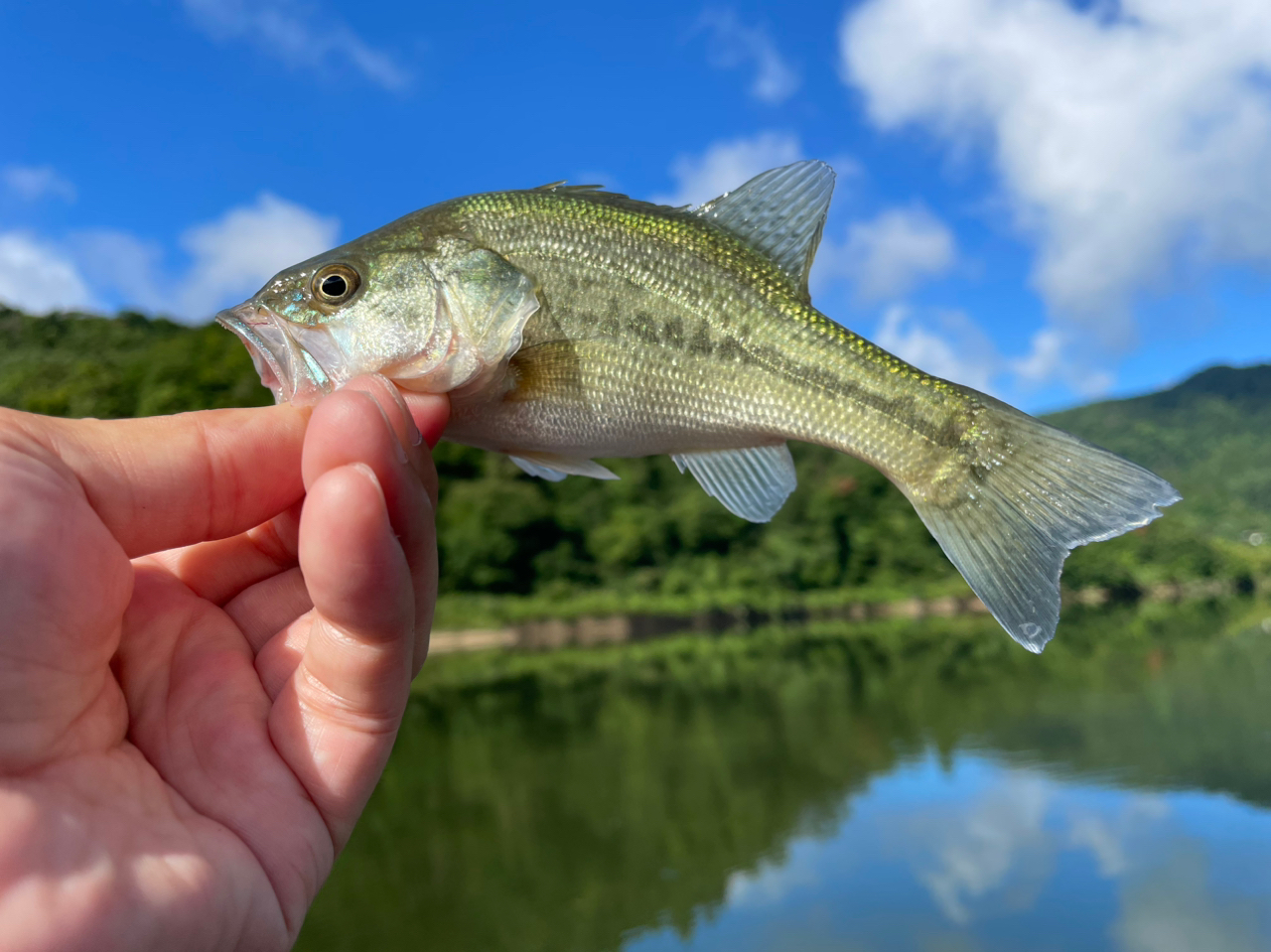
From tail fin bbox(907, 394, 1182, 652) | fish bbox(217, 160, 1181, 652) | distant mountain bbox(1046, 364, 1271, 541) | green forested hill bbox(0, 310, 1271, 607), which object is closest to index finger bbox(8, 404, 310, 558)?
fish bbox(217, 160, 1181, 652)

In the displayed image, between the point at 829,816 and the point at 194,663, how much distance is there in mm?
34925

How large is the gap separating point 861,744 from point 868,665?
2149 centimetres

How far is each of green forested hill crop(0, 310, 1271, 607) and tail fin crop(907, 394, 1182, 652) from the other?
7154 centimetres

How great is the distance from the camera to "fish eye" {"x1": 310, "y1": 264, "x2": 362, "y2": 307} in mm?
2809

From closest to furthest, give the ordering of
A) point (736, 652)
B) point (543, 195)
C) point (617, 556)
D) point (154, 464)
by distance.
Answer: point (154, 464), point (543, 195), point (736, 652), point (617, 556)

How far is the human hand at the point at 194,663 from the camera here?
1996 millimetres

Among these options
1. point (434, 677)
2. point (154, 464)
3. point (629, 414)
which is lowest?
point (434, 677)

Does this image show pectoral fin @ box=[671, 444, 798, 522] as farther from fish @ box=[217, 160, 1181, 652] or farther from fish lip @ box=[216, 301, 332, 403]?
fish lip @ box=[216, 301, 332, 403]

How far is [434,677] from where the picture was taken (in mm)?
63438

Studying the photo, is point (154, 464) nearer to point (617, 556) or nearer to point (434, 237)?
point (434, 237)

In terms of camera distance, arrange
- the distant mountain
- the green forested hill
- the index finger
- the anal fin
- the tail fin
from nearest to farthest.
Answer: the index finger
the tail fin
the anal fin
the green forested hill
the distant mountain

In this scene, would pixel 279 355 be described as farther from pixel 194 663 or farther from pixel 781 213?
pixel 781 213

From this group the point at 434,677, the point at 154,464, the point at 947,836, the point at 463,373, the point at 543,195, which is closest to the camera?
the point at 154,464

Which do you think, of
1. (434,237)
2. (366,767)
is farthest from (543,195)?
(366,767)
